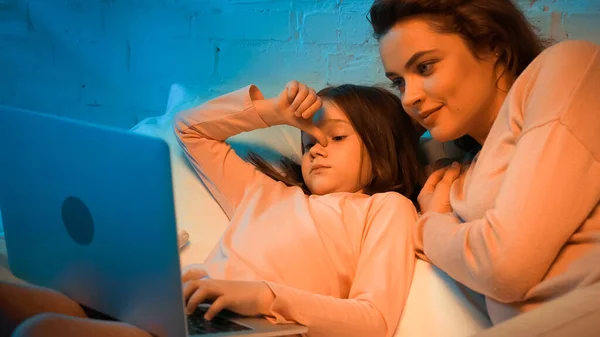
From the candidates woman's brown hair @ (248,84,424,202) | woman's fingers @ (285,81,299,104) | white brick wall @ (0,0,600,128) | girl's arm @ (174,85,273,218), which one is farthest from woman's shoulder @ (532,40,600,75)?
white brick wall @ (0,0,600,128)

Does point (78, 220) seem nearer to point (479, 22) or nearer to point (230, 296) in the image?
point (230, 296)

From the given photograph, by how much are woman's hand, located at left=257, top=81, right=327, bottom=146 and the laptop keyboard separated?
1.78 feet

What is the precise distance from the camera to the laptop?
0.79 meters

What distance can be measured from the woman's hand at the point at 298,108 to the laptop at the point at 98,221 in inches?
21.4

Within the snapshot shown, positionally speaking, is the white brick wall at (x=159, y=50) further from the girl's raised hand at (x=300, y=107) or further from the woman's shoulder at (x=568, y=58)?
the woman's shoulder at (x=568, y=58)

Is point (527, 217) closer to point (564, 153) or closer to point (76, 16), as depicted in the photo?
point (564, 153)

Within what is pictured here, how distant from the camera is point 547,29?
1.64 m

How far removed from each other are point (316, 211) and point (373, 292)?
270 millimetres

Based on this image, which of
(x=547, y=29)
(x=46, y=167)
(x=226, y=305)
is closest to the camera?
(x=46, y=167)

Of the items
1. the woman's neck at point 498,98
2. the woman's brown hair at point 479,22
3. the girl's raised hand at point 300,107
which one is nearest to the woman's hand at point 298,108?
the girl's raised hand at point 300,107

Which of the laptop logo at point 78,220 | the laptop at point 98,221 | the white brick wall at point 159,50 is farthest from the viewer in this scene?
the white brick wall at point 159,50

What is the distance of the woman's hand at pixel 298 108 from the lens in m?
1.50

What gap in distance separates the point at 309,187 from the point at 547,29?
26.7 inches

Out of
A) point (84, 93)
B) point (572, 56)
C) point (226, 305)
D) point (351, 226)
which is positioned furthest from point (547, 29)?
point (84, 93)
